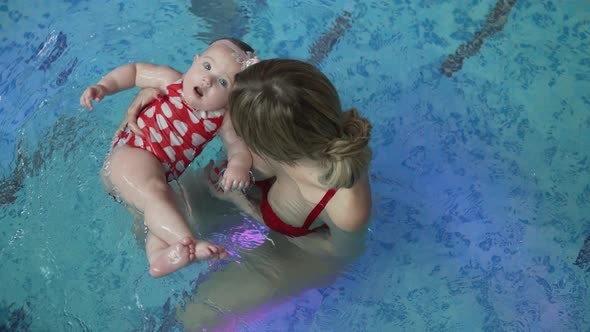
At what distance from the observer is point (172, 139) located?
2.17 meters

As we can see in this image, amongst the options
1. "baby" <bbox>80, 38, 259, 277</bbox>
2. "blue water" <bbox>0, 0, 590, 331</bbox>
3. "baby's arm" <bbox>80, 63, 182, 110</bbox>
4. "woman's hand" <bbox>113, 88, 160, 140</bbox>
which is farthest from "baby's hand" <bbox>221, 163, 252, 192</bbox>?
"blue water" <bbox>0, 0, 590, 331</bbox>

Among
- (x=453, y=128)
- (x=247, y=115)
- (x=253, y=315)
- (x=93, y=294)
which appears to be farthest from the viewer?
(x=453, y=128)

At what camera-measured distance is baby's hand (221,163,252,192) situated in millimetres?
1975

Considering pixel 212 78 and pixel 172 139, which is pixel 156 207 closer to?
pixel 172 139

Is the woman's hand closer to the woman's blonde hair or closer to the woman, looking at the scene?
the woman

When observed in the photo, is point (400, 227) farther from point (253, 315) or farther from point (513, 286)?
point (253, 315)

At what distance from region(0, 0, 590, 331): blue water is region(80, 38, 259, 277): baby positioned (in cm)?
57

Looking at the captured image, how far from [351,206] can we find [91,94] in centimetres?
102

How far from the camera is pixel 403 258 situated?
2.70 meters

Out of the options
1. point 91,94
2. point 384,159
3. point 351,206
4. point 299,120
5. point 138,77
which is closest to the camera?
point 299,120

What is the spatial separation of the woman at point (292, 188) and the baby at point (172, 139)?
5.4 inches

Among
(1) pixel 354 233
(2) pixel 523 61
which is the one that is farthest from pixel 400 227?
(2) pixel 523 61

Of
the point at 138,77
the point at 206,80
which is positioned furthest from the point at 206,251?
the point at 138,77

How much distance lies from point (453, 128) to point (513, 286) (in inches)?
33.1
